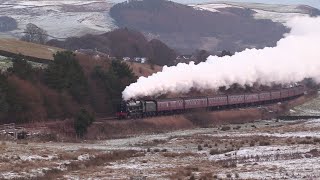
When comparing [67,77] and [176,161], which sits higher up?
[67,77]

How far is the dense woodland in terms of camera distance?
80375 millimetres

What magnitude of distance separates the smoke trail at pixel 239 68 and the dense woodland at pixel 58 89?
5752 mm

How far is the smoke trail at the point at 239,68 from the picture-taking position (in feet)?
351

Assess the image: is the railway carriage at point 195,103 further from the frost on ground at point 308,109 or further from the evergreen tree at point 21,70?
the evergreen tree at point 21,70

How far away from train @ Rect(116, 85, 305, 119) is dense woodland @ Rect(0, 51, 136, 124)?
449 centimetres

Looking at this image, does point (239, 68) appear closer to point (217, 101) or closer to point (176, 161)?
point (217, 101)

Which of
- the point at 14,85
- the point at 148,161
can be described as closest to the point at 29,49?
the point at 14,85

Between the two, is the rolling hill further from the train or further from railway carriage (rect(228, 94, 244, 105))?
railway carriage (rect(228, 94, 244, 105))

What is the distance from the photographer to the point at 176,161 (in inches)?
→ 1955

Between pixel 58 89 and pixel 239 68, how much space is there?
156 feet

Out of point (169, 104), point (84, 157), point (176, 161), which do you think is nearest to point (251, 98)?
point (169, 104)

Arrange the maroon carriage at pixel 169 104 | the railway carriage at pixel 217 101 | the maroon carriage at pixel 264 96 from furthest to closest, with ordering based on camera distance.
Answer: the maroon carriage at pixel 264 96, the railway carriage at pixel 217 101, the maroon carriage at pixel 169 104

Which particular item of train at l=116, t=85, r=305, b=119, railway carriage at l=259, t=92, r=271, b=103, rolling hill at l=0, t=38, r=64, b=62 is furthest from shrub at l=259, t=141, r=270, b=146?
rolling hill at l=0, t=38, r=64, b=62

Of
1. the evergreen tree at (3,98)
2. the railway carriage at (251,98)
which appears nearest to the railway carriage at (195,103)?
the railway carriage at (251,98)
